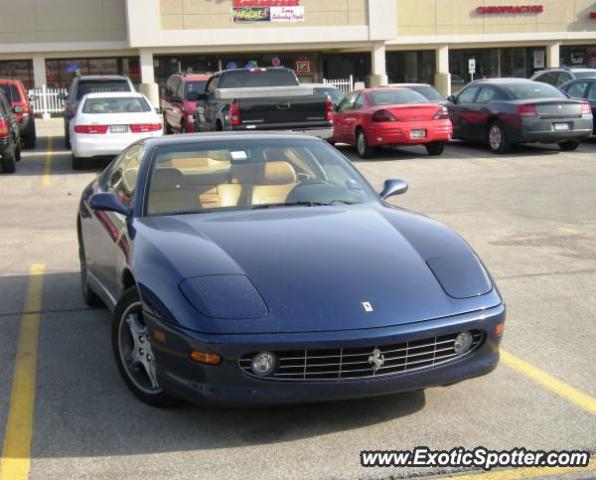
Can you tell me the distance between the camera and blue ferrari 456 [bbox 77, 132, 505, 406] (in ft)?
14.0

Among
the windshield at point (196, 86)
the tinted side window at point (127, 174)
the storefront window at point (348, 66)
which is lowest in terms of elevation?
the tinted side window at point (127, 174)

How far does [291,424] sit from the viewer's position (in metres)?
4.59

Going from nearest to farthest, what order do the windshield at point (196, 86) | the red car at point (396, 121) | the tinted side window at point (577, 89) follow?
the red car at point (396, 121), the tinted side window at point (577, 89), the windshield at point (196, 86)

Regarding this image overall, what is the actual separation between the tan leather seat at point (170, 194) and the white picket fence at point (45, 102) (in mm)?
32214

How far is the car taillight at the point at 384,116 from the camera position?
702 inches

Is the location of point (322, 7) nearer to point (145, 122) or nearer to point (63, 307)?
point (145, 122)

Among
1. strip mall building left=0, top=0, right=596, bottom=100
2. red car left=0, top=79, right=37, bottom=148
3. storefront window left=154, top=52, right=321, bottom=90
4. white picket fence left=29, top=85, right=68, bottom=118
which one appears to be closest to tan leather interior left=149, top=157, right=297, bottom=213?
red car left=0, top=79, right=37, bottom=148

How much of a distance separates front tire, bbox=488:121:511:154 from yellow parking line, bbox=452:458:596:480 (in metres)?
14.8

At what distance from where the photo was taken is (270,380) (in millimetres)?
4254

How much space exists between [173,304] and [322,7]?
35.8 metres

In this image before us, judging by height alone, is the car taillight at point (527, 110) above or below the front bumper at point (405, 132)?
above

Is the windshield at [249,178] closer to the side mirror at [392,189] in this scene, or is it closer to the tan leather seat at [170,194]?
the tan leather seat at [170,194]

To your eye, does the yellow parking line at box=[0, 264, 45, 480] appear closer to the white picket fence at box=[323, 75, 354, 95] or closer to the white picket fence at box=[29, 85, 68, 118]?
the white picket fence at box=[29, 85, 68, 118]

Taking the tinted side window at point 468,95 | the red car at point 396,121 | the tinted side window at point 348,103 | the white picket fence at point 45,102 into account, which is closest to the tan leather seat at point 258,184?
the red car at point 396,121
